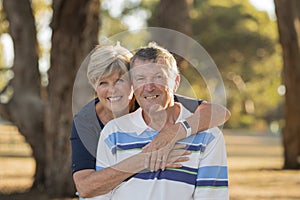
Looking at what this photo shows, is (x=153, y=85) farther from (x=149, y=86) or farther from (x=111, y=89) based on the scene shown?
(x=111, y=89)

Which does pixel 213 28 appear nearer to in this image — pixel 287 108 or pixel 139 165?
pixel 287 108

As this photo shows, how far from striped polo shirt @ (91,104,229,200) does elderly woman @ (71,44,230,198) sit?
39mm

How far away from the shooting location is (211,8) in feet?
179

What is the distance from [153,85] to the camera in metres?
3.75

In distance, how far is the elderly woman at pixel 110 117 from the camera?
3754mm

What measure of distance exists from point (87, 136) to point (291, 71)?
45.6ft

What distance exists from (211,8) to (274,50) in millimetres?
4925

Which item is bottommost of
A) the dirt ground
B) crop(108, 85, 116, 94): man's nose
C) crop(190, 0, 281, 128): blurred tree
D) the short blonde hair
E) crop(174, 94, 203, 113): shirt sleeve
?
the dirt ground

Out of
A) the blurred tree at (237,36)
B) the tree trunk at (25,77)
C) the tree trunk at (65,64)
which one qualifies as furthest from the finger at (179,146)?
the blurred tree at (237,36)

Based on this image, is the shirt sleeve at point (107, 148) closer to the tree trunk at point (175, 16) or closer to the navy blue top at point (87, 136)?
the navy blue top at point (87, 136)

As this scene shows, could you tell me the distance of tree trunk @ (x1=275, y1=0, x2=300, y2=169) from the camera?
1725 cm

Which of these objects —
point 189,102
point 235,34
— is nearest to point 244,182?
point 189,102

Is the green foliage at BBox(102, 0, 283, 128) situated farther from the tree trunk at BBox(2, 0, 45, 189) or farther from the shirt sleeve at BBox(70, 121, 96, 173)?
the shirt sleeve at BBox(70, 121, 96, 173)

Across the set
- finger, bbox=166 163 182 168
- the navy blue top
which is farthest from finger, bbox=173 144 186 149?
the navy blue top
